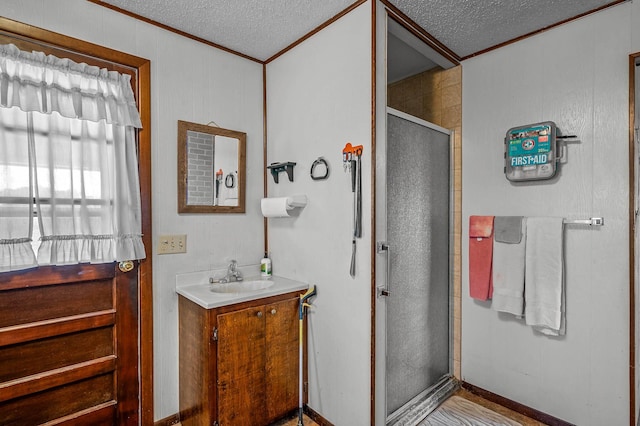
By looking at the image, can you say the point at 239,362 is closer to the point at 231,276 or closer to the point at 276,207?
the point at 231,276

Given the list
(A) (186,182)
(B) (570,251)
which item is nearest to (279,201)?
(A) (186,182)

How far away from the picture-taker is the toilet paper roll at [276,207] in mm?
2188

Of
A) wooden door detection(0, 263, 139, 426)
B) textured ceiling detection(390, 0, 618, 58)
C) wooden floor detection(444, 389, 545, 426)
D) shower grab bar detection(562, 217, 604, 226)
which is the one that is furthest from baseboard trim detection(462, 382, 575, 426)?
textured ceiling detection(390, 0, 618, 58)

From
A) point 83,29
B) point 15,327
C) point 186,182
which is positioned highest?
point 83,29

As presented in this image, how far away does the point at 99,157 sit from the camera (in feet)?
5.96

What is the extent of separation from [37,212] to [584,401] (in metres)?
3.12

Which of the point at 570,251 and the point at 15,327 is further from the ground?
the point at 570,251

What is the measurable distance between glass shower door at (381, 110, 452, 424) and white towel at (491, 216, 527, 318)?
1.27 ft

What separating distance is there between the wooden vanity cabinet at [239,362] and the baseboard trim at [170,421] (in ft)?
0.25

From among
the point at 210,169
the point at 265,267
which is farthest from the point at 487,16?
the point at 265,267

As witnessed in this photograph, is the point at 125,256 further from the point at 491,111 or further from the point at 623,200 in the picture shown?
the point at 623,200

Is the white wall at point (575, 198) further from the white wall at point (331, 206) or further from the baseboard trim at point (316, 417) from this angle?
the baseboard trim at point (316, 417)

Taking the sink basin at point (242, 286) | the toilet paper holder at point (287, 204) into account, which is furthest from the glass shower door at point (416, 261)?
the sink basin at point (242, 286)

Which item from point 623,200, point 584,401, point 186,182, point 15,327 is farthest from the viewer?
point 186,182
